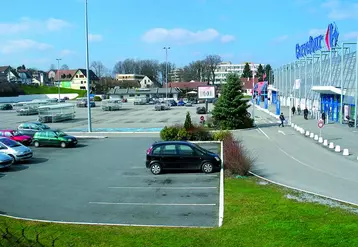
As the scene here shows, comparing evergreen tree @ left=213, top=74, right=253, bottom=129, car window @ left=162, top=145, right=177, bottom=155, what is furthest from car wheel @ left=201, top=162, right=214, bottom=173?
evergreen tree @ left=213, top=74, right=253, bottom=129

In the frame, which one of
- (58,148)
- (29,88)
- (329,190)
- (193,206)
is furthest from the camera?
(29,88)

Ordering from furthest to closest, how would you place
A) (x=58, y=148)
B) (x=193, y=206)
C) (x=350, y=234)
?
(x=58, y=148) → (x=193, y=206) → (x=350, y=234)

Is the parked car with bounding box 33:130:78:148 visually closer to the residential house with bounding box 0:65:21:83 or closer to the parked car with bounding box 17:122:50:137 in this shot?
the parked car with bounding box 17:122:50:137

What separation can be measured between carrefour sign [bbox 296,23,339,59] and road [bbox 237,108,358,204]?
15.4m

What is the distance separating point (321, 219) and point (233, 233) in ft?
9.08

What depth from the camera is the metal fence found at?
128ft

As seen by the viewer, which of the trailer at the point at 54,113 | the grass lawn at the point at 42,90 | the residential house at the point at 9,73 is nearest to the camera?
the trailer at the point at 54,113

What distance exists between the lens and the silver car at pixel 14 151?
70.6ft

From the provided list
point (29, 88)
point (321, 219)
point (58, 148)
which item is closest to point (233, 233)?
point (321, 219)

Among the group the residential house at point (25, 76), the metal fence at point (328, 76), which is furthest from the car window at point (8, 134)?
the residential house at point (25, 76)

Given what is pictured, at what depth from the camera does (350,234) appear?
9.47 metres

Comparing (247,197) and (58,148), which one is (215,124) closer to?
(58,148)

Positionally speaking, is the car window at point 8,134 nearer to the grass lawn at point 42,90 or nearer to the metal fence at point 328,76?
the metal fence at point 328,76

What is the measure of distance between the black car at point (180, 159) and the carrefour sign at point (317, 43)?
29525 mm
